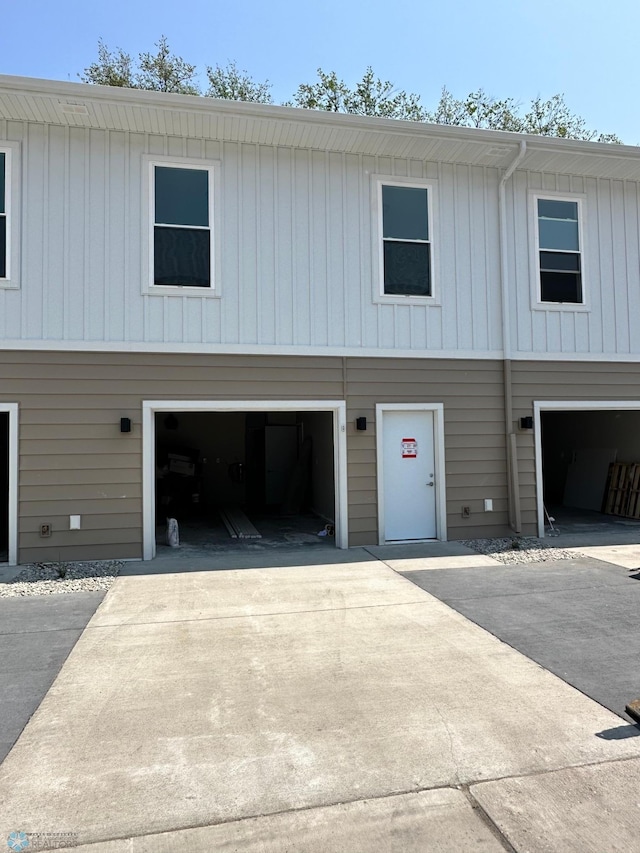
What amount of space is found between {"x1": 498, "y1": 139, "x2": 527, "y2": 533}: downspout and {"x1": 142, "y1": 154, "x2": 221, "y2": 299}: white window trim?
3841 millimetres

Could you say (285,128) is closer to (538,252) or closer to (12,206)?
(12,206)

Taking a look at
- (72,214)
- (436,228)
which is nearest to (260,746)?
(72,214)

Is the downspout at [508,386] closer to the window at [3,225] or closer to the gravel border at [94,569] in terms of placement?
the gravel border at [94,569]

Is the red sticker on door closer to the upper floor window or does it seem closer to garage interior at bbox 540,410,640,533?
garage interior at bbox 540,410,640,533

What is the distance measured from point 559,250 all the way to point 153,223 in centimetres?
558

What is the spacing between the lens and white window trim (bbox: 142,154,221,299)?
716cm

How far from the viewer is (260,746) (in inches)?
114

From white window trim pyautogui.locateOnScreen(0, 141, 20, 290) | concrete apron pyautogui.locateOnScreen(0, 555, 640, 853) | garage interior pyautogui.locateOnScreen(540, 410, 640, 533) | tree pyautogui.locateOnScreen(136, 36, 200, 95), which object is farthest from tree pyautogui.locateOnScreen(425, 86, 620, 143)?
concrete apron pyautogui.locateOnScreen(0, 555, 640, 853)

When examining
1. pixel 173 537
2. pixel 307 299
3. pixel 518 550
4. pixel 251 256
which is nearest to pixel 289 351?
pixel 307 299

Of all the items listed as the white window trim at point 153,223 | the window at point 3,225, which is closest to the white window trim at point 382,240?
the white window trim at point 153,223

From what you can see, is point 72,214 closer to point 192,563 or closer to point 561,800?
point 192,563

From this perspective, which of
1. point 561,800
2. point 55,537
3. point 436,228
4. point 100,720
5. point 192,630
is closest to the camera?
point 561,800

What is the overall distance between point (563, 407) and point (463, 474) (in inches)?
70.0

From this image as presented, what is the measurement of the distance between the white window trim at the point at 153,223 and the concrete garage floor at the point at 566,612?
4.18 metres
